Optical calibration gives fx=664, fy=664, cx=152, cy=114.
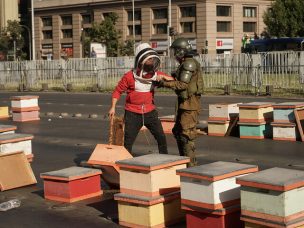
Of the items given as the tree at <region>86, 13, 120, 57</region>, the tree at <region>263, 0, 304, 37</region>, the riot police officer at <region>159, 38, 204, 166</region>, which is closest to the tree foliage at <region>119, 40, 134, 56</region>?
the tree at <region>86, 13, 120, 57</region>

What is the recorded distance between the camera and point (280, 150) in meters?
13.0

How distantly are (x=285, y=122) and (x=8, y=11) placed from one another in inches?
3975

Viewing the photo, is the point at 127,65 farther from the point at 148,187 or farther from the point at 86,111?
the point at 148,187

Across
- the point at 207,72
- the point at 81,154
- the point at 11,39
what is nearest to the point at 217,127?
the point at 81,154

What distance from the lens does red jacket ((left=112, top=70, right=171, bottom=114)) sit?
952 centimetres

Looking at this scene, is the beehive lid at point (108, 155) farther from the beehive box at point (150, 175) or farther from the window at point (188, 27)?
the window at point (188, 27)

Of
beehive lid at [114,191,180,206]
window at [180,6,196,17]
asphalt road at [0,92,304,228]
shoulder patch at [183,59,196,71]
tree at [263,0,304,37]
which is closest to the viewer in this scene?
beehive lid at [114,191,180,206]

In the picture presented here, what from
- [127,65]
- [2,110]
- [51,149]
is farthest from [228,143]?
[127,65]

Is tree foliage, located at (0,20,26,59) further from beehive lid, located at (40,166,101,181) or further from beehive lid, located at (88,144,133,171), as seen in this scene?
beehive lid, located at (88,144,133,171)

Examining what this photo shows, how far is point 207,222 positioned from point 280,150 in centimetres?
670

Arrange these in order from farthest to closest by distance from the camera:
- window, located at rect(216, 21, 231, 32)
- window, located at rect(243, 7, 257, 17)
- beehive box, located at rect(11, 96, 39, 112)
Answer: window, located at rect(243, 7, 257, 17), window, located at rect(216, 21, 231, 32), beehive box, located at rect(11, 96, 39, 112)

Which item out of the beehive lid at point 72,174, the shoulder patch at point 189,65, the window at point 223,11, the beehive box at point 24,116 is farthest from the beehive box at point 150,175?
the window at point 223,11

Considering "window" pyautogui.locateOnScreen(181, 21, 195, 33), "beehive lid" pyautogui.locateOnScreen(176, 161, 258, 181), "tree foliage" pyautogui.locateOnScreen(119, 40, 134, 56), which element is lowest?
"beehive lid" pyautogui.locateOnScreen(176, 161, 258, 181)

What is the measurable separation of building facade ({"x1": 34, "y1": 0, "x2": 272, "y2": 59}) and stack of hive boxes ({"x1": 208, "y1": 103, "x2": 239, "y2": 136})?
55667mm
